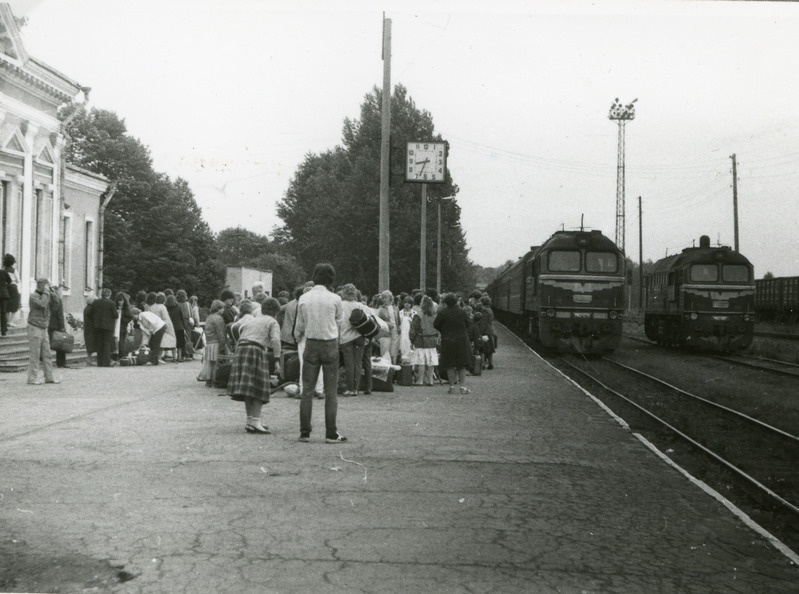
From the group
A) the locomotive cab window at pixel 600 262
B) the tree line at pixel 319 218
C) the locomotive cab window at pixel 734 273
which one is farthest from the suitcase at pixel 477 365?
the tree line at pixel 319 218

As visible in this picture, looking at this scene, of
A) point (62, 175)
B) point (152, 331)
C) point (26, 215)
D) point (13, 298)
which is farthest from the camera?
point (62, 175)

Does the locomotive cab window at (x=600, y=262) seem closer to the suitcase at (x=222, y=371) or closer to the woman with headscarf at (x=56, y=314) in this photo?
the suitcase at (x=222, y=371)

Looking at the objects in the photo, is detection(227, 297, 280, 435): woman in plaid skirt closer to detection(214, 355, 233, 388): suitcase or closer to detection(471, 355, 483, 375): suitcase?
detection(214, 355, 233, 388): suitcase

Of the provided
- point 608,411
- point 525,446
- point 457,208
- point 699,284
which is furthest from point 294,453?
point 457,208

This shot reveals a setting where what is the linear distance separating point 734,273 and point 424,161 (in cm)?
1235

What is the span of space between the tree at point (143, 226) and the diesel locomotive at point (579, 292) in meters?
30.0

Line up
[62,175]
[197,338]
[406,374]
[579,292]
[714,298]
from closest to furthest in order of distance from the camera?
1. [406,374]
2. [62,175]
3. [579,292]
4. [197,338]
5. [714,298]

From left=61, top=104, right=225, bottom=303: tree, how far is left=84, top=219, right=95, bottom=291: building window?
60.6 feet

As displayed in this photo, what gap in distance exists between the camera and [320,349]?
32.9 feet

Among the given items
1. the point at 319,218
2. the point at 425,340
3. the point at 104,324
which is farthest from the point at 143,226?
the point at 425,340

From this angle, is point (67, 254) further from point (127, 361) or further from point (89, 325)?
point (89, 325)

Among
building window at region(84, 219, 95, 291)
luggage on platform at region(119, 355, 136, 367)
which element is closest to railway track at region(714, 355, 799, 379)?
luggage on platform at region(119, 355, 136, 367)

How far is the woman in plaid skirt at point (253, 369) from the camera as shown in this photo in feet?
34.8

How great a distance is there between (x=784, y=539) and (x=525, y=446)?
3463mm
